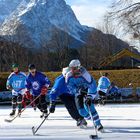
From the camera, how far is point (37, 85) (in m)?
13.4

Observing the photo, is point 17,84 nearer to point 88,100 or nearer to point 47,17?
point 88,100

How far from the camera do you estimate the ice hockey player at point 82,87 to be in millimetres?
9516

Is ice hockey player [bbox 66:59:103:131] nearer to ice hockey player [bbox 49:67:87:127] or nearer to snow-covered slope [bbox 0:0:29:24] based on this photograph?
ice hockey player [bbox 49:67:87:127]

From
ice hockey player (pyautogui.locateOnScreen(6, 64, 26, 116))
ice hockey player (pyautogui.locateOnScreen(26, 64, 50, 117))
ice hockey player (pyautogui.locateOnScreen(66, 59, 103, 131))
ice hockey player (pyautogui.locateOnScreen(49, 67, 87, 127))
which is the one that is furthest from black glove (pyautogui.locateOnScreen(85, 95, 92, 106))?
ice hockey player (pyautogui.locateOnScreen(6, 64, 26, 116))

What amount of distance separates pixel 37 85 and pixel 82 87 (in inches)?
144

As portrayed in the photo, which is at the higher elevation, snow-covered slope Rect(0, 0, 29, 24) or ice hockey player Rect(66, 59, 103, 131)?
snow-covered slope Rect(0, 0, 29, 24)

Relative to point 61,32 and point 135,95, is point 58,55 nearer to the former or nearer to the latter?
point 61,32

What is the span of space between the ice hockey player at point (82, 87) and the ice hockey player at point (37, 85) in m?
3.00

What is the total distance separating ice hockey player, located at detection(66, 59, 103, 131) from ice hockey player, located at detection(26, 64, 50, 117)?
3.00 m

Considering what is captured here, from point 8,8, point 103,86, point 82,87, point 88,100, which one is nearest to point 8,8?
point 8,8

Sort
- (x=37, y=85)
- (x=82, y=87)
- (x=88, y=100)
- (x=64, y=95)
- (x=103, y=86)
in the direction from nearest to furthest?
1. (x=88, y=100)
2. (x=82, y=87)
3. (x=64, y=95)
4. (x=37, y=85)
5. (x=103, y=86)

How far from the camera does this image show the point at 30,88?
13539 mm

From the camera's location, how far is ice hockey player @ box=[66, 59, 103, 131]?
9.52 meters

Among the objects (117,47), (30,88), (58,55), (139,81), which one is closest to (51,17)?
(117,47)
